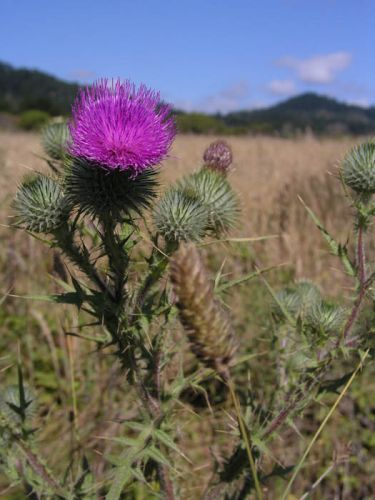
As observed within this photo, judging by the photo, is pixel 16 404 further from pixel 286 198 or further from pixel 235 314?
pixel 286 198

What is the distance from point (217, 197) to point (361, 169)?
0.61m

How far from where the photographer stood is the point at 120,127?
1.70 metres

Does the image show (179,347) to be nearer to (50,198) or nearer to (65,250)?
(65,250)

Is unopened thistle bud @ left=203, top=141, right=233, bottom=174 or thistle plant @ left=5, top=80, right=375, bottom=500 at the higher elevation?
unopened thistle bud @ left=203, top=141, right=233, bottom=174

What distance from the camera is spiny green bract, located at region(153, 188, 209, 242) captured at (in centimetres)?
184

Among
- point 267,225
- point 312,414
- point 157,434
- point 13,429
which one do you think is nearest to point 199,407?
point 312,414

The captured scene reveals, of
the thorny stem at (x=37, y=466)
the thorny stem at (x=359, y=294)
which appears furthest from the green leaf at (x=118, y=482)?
the thorny stem at (x=359, y=294)

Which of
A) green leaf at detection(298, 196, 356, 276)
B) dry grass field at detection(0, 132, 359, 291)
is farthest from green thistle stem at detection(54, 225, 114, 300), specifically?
dry grass field at detection(0, 132, 359, 291)

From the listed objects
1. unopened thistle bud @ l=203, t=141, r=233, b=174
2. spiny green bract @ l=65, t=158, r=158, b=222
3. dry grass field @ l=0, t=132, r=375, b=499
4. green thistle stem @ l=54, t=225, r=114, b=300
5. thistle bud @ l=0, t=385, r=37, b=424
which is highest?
unopened thistle bud @ l=203, t=141, r=233, b=174

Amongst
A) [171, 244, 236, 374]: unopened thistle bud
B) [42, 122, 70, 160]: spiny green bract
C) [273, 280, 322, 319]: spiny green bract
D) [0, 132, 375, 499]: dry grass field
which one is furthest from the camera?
[0, 132, 375, 499]: dry grass field

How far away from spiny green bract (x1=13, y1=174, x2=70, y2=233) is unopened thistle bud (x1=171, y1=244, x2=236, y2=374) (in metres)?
0.79

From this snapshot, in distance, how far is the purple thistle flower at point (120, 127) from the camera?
1659mm

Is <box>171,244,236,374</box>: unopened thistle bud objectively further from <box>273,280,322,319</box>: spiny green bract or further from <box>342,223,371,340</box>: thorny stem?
<box>273,280,322,319</box>: spiny green bract

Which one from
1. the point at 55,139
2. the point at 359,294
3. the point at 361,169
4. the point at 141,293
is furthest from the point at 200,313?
the point at 55,139
